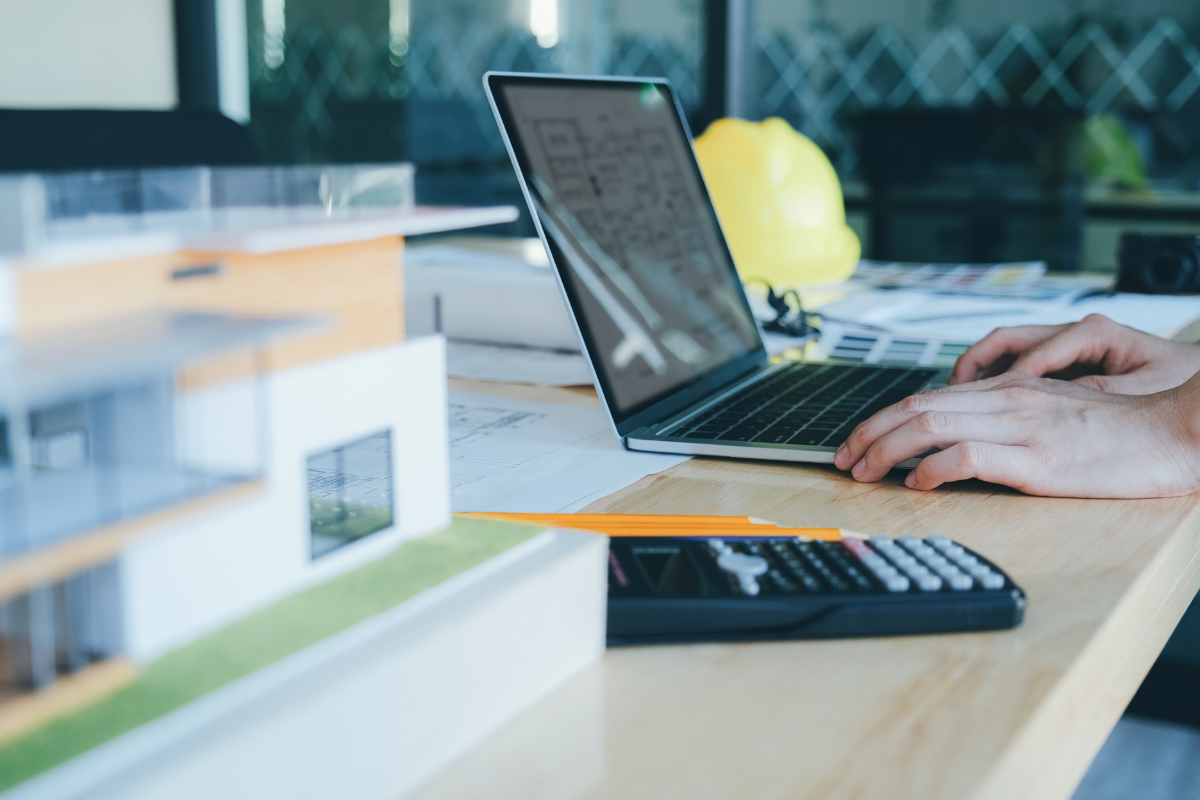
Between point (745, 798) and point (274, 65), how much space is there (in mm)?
2859

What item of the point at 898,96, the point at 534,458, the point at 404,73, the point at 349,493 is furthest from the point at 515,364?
the point at 898,96

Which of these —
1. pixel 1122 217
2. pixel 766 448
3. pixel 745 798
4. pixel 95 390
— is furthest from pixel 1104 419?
pixel 1122 217

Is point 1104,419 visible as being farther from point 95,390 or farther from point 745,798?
point 95,390

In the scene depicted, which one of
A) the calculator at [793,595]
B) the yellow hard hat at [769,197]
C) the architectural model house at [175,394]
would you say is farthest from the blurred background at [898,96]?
the architectural model house at [175,394]

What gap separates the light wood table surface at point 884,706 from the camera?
1.24 feet

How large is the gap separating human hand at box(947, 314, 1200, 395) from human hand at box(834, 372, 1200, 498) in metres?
0.18

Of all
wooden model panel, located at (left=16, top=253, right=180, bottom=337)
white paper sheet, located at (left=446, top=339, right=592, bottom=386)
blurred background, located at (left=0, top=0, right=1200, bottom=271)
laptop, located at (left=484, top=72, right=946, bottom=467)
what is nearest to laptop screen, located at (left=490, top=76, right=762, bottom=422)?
laptop, located at (left=484, top=72, right=946, bottom=467)

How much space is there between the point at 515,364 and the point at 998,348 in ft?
1.44

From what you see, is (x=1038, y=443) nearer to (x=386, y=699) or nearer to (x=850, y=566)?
(x=850, y=566)

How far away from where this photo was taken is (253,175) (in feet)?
1.27

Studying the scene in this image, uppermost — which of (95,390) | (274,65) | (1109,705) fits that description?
(274,65)

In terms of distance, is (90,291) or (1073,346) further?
(1073,346)

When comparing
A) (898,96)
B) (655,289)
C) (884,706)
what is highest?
(898,96)

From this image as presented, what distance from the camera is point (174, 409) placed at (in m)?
0.32
